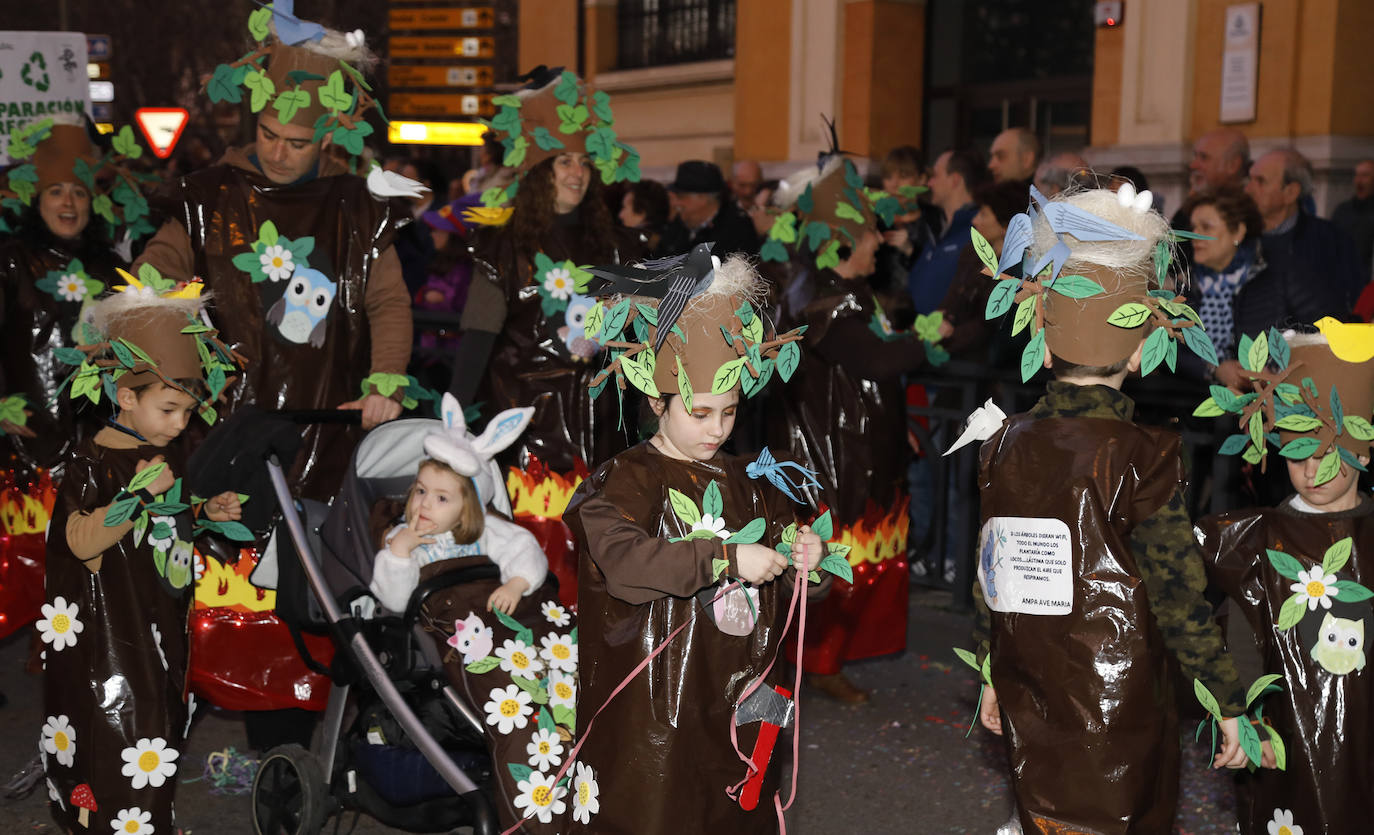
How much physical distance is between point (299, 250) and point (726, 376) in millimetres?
2097

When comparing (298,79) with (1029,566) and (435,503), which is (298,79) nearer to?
(435,503)

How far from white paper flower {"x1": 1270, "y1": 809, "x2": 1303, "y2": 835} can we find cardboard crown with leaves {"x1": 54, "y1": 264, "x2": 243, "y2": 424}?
9.57 ft

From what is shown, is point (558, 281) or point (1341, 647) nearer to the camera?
point (1341, 647)

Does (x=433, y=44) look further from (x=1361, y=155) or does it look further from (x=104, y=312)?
(x=104, y=312)

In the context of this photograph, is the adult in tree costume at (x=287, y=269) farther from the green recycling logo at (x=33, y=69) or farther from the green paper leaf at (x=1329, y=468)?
the green recycling logo at (x=33, y=69)

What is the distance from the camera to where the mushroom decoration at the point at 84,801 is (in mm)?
3766

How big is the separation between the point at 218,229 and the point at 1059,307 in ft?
8.90

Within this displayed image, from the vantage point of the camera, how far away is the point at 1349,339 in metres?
3.46

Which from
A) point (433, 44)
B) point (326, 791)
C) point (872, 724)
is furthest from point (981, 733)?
point (433, 44)

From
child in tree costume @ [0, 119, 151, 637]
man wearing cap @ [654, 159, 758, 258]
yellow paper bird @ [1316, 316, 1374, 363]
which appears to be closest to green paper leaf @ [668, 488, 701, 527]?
yellow paper bird @ [1316, 316, 1374, 363]

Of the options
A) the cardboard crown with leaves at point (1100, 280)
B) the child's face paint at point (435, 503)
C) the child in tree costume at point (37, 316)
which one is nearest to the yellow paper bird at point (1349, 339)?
the cardboard crown with leaves at point (1100, 280)

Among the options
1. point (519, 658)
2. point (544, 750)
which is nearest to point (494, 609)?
point (519, 658)

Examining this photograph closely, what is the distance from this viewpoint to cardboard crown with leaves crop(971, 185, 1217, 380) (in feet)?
10.4

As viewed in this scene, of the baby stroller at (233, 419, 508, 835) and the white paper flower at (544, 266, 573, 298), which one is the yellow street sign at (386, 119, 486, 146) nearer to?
the white paper flower at (544, 266, 573, 298)
